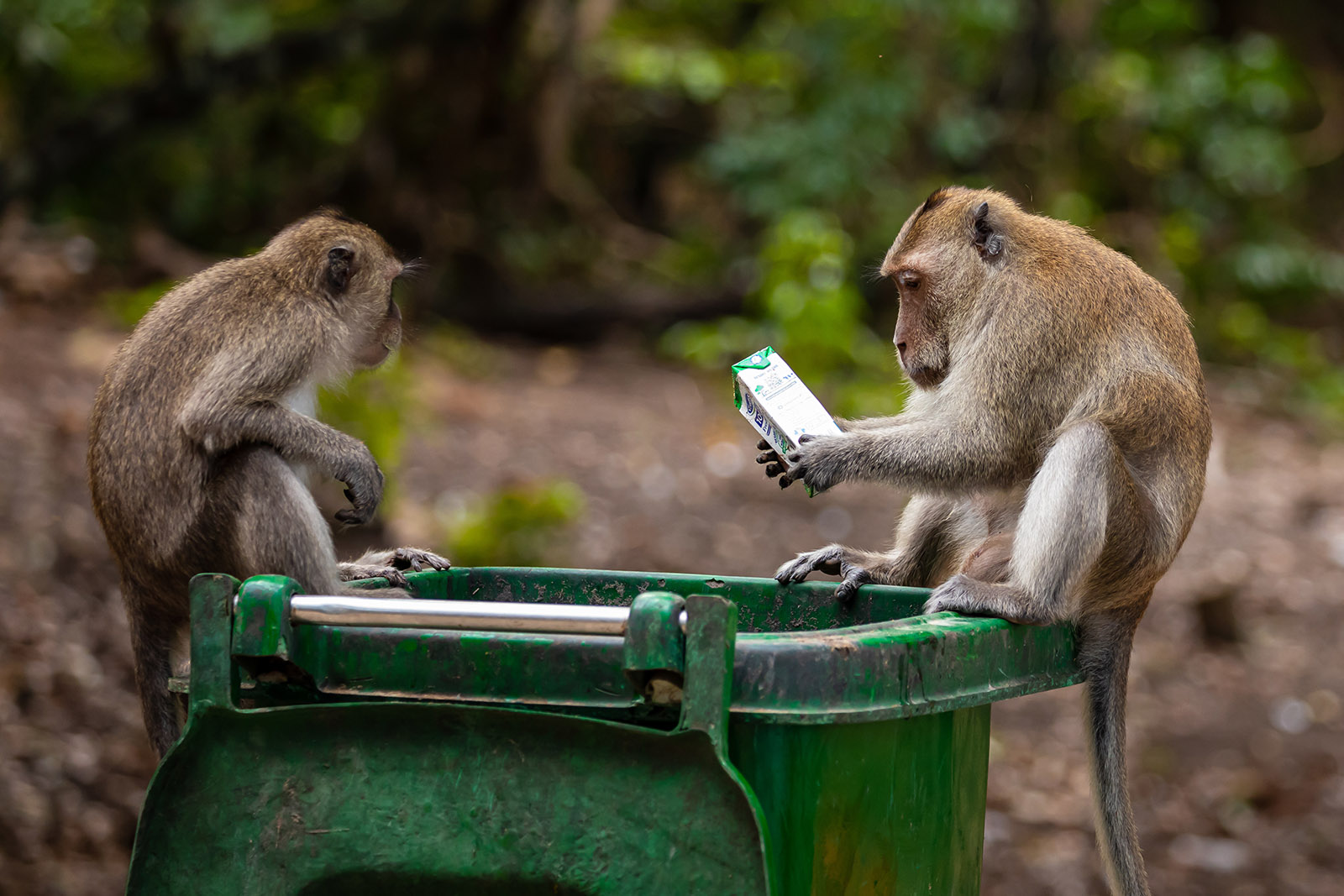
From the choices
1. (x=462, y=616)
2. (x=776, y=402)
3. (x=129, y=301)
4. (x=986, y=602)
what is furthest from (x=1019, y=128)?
(x=462, y=616)

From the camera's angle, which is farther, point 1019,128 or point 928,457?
point 1019,128

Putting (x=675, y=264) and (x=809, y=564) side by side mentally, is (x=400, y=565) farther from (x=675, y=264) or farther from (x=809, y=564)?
(x=675, y=264)

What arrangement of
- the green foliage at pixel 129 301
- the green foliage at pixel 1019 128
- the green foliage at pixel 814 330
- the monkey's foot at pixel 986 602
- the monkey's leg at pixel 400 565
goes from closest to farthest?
the monkey's foot at pixel 986 602 < the monkey's leg at pixel 400 565 < the green foliage at pixel 129 301 < the green foliage at pixel 814 330 < the green foliage at pixel 1019 128

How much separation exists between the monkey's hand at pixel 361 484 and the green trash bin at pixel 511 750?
1107 mm

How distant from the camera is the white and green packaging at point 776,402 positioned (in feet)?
9.20

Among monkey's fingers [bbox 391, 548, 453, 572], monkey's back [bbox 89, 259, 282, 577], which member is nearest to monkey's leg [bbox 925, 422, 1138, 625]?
monkey's fingers [bbox 391, 548, 453, 572]

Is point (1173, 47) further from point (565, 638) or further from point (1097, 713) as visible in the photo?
point (565, 638)

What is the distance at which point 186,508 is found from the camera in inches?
111

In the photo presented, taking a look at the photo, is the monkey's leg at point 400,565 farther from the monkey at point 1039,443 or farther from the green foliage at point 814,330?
the green foliage at point 814,330

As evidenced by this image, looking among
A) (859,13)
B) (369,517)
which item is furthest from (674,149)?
(369,517)

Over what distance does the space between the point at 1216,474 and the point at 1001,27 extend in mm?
4208

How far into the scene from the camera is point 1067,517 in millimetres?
2701

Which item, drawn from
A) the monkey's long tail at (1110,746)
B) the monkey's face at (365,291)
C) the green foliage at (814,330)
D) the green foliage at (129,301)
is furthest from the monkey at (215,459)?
the green foliage at (814,330)

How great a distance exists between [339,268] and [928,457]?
4.47ft
